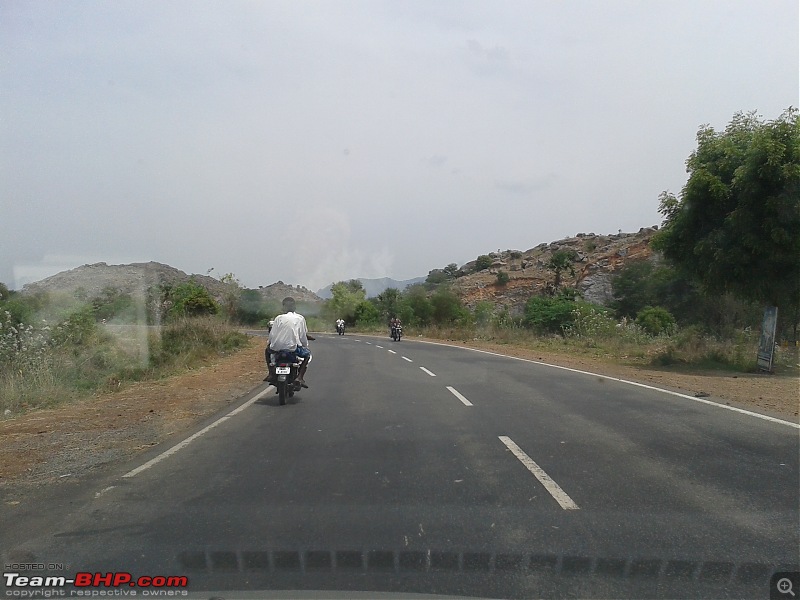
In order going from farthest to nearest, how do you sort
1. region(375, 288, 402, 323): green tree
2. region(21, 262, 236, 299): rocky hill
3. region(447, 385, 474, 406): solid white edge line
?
1. region(375, 288, 402, 323): green tree
2. region(21, 262, 236, 299): rocky hill
3. region(447, 385, 474, 406): solid white edge line

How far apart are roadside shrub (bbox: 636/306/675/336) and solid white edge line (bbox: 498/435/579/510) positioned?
25.6 meters

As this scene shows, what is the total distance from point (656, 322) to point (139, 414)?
92.6 ft

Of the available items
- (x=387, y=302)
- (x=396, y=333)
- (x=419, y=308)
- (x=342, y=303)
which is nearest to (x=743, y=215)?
(x=396, y=333)

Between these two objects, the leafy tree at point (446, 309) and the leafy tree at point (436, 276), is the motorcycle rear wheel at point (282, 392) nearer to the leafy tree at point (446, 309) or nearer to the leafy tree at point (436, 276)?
the leafy tree at point (446, 309)

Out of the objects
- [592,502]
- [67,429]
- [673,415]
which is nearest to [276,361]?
[67,429]

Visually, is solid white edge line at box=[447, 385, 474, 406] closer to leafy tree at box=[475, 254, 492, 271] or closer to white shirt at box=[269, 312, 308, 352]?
white shirt at box=[269, 312, 308, 352]

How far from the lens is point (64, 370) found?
15562 millimetres

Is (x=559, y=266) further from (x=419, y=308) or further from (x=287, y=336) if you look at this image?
(x=287, y=336)

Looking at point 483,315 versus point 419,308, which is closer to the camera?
point 483,315

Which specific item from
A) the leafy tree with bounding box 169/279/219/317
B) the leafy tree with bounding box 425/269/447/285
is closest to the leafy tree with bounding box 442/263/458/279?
the leafy tree with bounding box 425/269/447/285

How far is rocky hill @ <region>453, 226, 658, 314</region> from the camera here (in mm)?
68188
